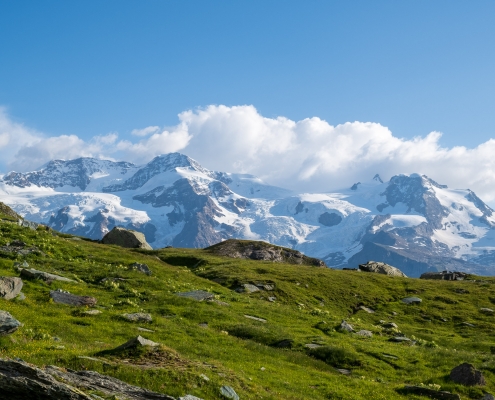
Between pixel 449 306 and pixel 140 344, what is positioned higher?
pixel 449 306

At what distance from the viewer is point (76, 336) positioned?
1017 inches

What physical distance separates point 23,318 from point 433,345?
3111 centimetres

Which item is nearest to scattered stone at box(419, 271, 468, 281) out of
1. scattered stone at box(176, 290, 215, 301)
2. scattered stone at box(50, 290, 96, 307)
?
scattered stone at box(176, 290, 215, 301)

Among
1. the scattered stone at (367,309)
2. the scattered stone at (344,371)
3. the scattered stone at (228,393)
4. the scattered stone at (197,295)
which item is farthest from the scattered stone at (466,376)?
the scattered stone at (367,309)

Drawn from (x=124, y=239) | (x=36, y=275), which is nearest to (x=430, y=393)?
(x=36, y=275)

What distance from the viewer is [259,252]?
92.8 meters

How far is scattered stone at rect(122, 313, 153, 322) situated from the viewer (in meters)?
30.7

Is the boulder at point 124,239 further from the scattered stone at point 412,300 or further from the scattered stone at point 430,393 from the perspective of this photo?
the scattered stone at point 430,393

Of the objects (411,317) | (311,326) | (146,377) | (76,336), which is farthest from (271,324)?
(411,317)

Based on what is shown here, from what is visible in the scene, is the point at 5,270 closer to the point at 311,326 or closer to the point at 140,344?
the point at 140,344

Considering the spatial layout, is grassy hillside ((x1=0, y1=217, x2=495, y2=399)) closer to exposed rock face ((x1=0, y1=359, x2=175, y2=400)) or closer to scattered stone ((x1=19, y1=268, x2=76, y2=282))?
scattered stone ((x1=19, y1=268, x2=76, y2=282))

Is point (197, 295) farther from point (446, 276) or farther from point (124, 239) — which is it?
point (446, 276)

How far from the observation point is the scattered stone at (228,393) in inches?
763

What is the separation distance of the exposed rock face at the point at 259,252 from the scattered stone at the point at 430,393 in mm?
63875
